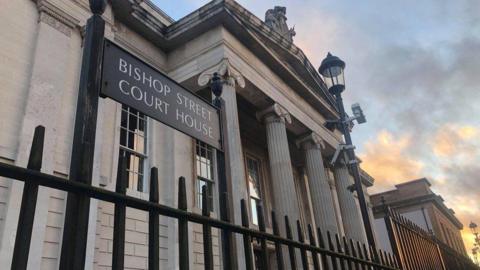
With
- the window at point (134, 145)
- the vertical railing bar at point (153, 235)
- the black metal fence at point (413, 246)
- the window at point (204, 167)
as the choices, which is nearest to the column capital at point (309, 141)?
the window at point (204, 167)

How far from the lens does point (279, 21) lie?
18609mm

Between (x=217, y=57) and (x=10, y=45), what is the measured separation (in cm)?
555

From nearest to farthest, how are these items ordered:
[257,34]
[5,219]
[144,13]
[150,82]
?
1. [150,82]
2. [5,219]
3. [144,13]
4. [257,34]

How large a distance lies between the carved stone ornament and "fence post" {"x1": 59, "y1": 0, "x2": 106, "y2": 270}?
9.20 meters

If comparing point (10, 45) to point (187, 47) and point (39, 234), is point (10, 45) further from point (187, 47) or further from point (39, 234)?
point (187, 47)

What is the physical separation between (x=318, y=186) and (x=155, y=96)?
43.5 feet

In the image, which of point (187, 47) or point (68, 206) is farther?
point (187, 47)

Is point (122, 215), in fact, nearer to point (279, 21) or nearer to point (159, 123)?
point (159, 123)

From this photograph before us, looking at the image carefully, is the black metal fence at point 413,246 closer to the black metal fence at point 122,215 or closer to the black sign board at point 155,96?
the black metal fence at point 122,215

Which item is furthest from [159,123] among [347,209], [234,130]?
[347,209]

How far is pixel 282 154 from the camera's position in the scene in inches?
518

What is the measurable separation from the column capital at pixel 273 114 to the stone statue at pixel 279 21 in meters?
5.26

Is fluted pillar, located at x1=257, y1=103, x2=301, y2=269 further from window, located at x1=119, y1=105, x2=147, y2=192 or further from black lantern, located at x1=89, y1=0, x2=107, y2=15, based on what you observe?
black lantern, located at x1=89, y1=0, x2=107, y2=15

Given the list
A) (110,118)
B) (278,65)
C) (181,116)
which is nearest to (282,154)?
(278,65)
